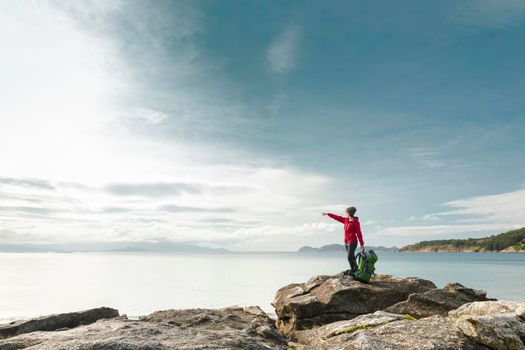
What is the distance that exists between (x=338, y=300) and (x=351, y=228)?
400 cm

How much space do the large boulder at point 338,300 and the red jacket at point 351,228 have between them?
237cm

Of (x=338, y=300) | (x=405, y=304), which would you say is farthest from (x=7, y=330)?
(x=405, y=304)

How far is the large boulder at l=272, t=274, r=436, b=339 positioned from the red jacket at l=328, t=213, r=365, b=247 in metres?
2.37

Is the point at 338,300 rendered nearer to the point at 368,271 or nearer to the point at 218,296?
the point at 368,271

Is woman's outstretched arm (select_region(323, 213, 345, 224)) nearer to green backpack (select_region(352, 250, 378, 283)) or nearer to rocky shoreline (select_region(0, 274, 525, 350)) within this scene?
green backpack (select_region(352, 250, 378, 283))

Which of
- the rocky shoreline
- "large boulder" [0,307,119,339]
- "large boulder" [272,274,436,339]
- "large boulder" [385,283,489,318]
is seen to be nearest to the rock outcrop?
the rocky shoreline

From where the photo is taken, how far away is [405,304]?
18.8 m

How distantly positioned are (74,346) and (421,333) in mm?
8466

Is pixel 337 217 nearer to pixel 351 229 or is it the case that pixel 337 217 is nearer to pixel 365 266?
pixel 351 229

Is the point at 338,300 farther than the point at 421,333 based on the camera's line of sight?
Yes

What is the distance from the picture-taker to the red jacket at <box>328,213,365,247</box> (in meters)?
22.0

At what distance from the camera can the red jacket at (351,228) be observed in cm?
2195

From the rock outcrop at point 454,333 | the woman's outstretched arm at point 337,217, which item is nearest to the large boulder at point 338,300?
the woman's outstretched arm at point 337,217

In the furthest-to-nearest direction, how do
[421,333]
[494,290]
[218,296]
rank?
1. [494,290]
2. [218,296]
3. [421,333]
